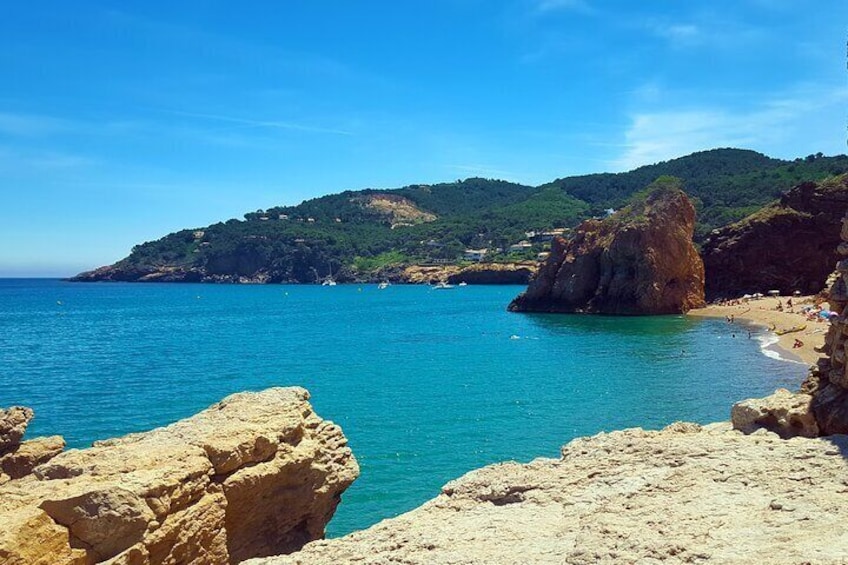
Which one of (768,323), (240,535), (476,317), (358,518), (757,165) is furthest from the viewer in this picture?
(757,165)

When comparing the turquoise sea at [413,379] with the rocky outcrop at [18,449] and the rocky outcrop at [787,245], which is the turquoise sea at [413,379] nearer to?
the rocky outcrop at [18,449]

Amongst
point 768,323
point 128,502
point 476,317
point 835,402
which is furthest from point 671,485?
point 476,317

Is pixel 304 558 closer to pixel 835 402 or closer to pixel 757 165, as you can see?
pixel 835 402

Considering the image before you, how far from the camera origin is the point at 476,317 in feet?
270

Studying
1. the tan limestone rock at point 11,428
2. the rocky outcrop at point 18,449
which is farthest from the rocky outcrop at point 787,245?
the tan limestone rock at point 11,428

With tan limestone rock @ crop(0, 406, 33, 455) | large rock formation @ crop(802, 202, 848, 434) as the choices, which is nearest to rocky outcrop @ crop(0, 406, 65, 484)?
tan limestone rock @ crop(0, 406, 33, 455)

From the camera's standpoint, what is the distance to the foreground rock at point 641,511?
7.37 meters

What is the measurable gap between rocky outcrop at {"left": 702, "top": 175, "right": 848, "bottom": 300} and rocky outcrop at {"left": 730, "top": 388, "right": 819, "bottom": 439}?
250 feet

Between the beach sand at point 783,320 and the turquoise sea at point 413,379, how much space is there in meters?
2.47

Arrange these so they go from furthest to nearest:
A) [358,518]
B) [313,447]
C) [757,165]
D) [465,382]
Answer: [757,165] < [465,382] < [358,518] < [313,447]

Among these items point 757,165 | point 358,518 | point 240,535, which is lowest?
point 358,518

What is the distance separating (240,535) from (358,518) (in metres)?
7.45

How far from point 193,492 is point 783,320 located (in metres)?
62.2

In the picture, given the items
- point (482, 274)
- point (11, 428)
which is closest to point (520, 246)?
point (482, 274)
